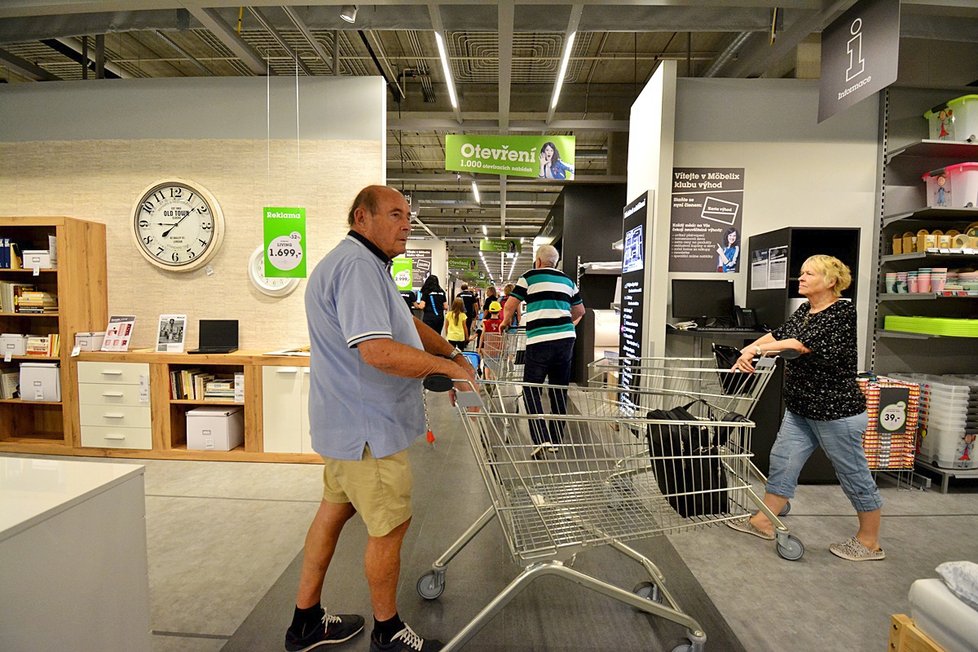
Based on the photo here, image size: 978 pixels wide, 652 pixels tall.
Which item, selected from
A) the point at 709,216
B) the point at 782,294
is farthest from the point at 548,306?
the point at 782,294

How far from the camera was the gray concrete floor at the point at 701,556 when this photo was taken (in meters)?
2.28

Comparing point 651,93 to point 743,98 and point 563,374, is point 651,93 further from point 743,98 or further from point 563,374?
point 563,374

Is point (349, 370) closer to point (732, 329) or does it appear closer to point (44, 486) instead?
point (44, 486)

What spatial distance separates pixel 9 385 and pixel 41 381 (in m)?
0.48

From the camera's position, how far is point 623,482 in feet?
6.77

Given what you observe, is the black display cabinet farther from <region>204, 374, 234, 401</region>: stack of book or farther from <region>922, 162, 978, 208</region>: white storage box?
<region>204, 374, 234, 401</region>: stack of book

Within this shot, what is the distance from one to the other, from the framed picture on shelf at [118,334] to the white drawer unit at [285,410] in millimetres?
1495

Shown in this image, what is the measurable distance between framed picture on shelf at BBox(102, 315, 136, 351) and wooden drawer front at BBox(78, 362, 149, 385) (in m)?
0.21

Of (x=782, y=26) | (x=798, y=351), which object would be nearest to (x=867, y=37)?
(x=782, y=26)

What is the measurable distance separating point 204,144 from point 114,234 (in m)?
1.27

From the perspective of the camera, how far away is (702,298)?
457 centimetres

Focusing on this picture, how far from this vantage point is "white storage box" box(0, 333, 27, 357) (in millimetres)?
4602

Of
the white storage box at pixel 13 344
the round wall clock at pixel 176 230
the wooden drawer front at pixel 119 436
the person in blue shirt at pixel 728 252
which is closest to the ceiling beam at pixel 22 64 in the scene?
the round wall clock at pixel 176 230

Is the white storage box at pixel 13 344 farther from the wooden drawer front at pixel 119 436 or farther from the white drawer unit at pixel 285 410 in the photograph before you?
the white drawer unit at pixel 285 410
